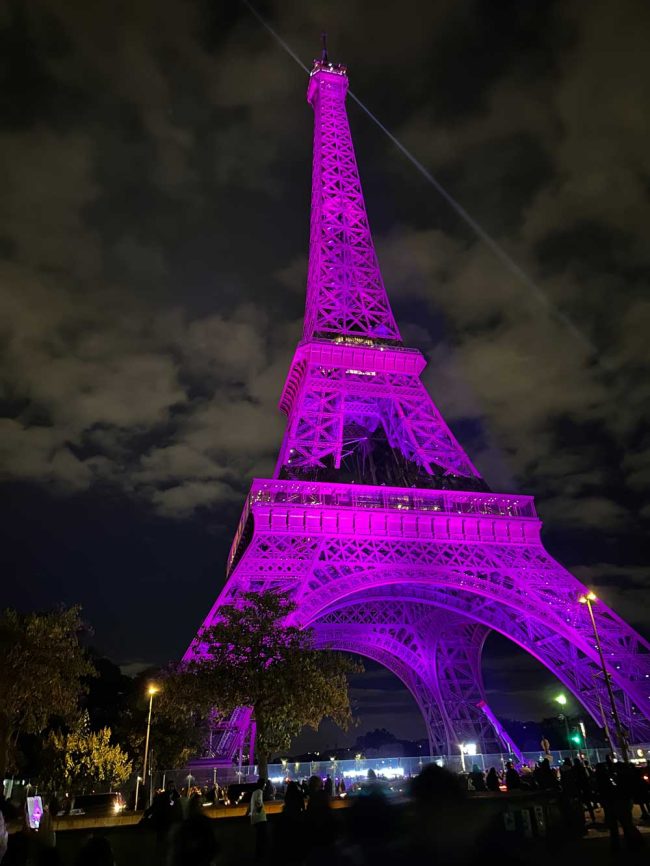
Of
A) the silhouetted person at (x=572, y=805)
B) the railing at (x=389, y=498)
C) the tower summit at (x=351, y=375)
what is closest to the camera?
the silhouetted person at (x=572, y=805)

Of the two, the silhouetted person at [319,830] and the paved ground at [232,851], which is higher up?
the silhouetted person at [319,830]

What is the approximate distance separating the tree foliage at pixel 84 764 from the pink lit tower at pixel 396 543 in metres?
6.33

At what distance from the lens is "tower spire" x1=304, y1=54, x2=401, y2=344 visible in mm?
46375

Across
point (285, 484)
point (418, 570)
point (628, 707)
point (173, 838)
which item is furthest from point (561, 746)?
point (173, 838)

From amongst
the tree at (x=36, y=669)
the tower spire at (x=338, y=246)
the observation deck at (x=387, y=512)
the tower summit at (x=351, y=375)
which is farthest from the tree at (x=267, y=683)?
the tower spire at (x=338, y=246)

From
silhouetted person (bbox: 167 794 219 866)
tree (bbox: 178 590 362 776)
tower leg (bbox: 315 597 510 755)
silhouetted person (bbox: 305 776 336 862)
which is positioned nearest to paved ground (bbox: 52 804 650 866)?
silhouetted person (bbox: 167 794 219 866)

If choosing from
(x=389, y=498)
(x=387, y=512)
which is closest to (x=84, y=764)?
(x=387, y=512)

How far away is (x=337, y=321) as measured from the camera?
4625 cm

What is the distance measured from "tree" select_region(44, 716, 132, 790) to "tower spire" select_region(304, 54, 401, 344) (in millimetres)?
28558

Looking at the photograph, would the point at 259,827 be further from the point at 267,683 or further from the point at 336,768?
the point at 336,768

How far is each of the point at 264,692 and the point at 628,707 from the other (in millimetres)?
21255

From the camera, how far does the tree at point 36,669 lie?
2203 centimetres

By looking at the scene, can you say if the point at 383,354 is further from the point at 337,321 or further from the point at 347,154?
the point at 347,154

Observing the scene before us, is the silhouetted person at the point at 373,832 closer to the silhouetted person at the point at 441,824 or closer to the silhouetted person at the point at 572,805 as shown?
the silhouetted person at the point at 441,824
